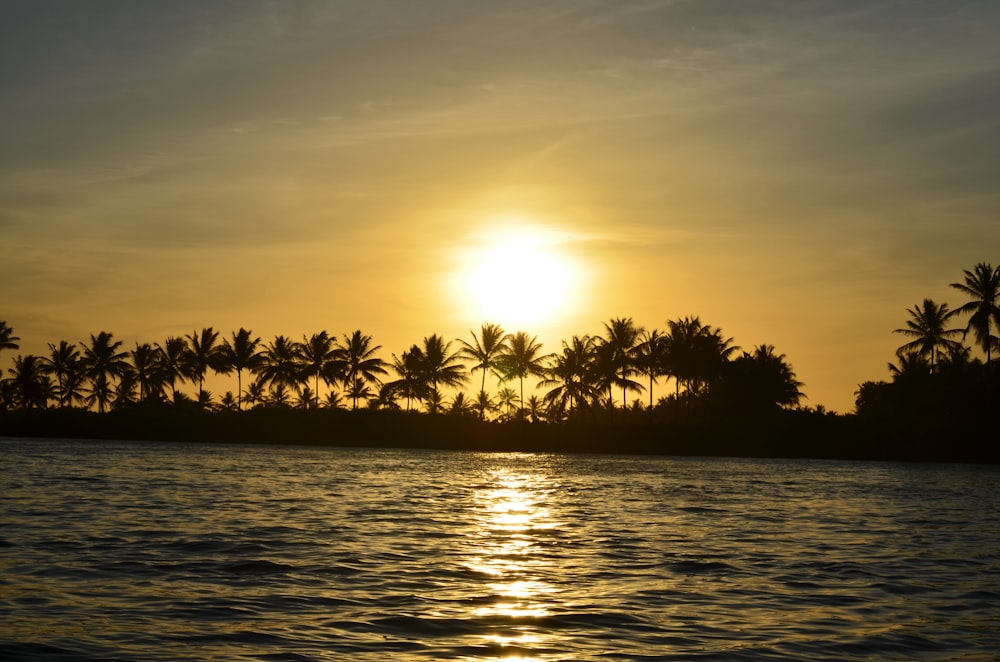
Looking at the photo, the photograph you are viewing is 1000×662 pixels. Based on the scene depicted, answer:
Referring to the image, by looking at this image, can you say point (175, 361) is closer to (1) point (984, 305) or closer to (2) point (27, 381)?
(2) point (27, 381)

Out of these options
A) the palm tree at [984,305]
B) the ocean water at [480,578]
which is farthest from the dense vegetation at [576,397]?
the ocean water at [480,578]

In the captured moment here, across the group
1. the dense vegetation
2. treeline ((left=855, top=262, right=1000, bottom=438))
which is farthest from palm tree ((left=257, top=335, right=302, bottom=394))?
→ treeline ((left=855, top=262, right=1000, bottom=438))

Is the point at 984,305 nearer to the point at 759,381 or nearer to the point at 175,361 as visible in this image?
the point at 759,381

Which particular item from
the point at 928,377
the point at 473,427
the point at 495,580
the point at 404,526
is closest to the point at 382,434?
the point at 473,427

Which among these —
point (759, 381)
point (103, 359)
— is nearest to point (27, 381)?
point (103, 359)

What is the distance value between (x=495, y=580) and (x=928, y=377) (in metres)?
86.2

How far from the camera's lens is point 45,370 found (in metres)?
128

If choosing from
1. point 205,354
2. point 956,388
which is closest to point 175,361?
point 205,354

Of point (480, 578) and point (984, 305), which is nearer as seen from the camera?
point (480, 578)

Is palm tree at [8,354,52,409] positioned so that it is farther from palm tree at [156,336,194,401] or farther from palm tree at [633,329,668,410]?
palm tree at [633,329,668,410]

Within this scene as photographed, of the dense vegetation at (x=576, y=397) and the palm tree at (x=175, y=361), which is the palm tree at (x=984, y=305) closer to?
the dense vegetation at (x=576, y=397)

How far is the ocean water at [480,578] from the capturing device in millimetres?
12102

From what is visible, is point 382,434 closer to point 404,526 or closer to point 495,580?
point 404,526

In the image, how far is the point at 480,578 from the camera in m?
17.2
